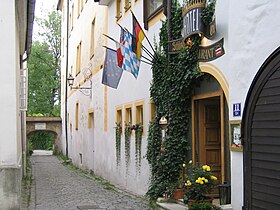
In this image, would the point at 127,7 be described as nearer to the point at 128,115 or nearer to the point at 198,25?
the point at 128,115

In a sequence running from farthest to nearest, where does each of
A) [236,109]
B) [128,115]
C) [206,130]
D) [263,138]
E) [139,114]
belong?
1. [128,115]
2. [139,114]
3. [206,130]
4. [236,109]
5. [263,138]

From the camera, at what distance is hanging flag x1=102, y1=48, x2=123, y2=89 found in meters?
13.0

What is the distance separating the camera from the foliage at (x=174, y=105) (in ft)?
31.5

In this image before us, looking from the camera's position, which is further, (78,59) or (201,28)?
(78,59)

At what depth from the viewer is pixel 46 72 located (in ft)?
149

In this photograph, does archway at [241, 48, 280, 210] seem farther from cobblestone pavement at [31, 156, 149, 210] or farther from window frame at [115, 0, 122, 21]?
window frame at [115, 0, 122, 21]

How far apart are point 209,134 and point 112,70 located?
433 cm

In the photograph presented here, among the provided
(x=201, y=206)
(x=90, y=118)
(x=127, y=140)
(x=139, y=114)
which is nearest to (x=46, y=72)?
(x=90, y=118)

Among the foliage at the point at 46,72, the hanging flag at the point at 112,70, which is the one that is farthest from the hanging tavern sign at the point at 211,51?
the foliage at the point at 46,72

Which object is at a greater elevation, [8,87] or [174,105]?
[8,87]

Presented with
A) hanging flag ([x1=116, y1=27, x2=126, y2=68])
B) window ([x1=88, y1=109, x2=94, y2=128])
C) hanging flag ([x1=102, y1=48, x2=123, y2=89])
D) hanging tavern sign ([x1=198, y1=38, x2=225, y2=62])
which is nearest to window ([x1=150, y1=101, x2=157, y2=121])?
hanging flag ([x1=116, y1=27, x2=126, y2=68])

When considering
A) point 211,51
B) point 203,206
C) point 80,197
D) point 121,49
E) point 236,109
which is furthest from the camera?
point 80,197

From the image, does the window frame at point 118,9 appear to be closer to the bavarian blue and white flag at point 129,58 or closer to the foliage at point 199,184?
the bavarian blue and white flag at point 129,58

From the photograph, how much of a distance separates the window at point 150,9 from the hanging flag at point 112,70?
51.3 inches
